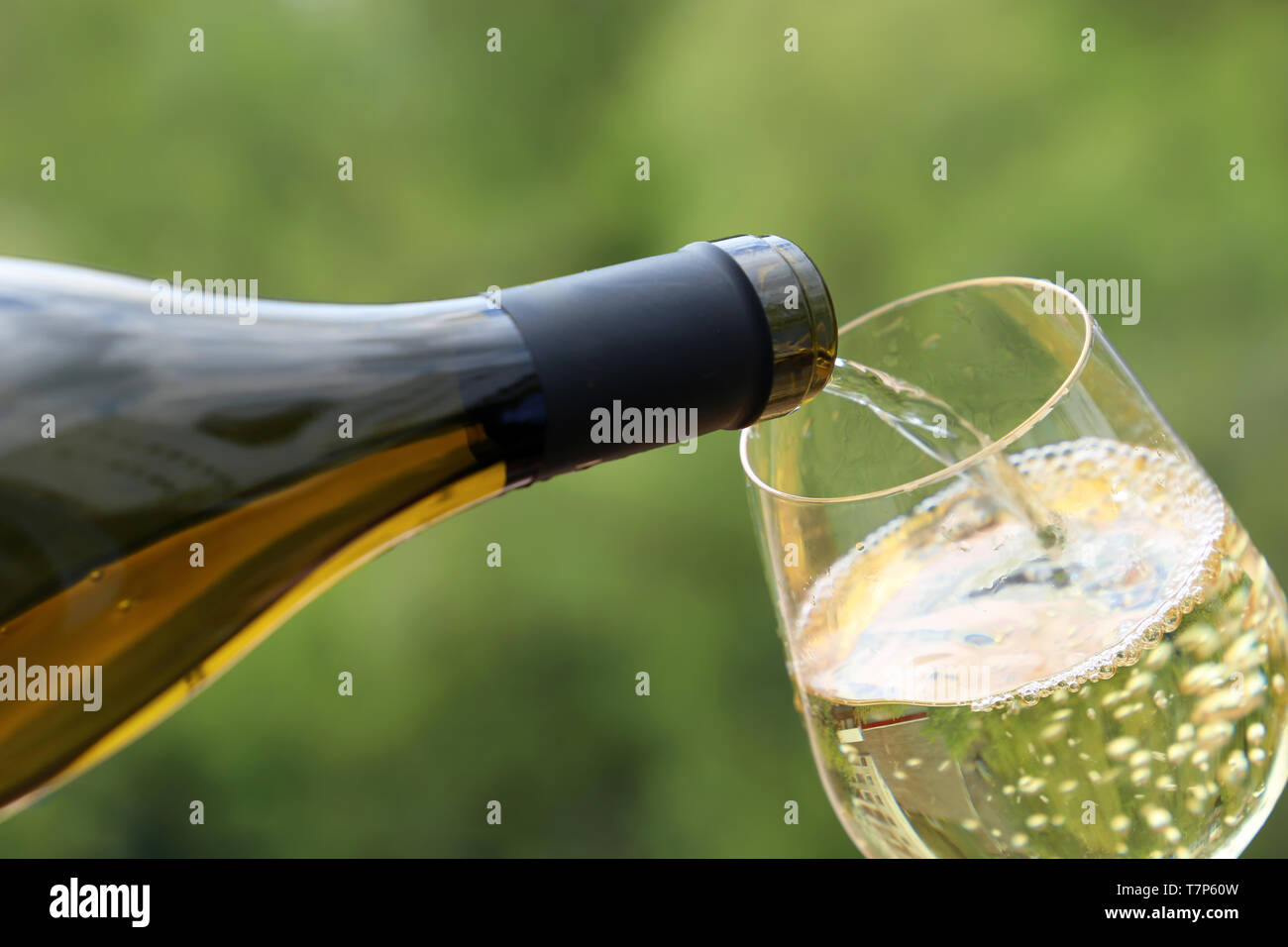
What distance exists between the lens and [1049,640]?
0.45 m

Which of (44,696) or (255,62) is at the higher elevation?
(255,62)

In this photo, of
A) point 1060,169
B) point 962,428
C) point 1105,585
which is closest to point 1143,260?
point 1060,169

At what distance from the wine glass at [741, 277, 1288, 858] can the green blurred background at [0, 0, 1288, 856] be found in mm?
714

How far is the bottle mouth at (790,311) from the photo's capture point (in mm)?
394

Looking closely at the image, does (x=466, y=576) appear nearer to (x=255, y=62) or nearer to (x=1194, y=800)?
(x=255, y=62)

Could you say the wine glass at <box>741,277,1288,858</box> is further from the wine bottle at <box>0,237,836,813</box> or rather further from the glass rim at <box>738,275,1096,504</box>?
the wine bottle at <box>0,237,836,813</box>

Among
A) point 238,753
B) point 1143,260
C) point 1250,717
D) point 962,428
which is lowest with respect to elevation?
point 238,753

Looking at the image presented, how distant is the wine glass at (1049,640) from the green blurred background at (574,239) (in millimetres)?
714

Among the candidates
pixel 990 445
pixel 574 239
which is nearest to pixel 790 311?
pixel 990 445

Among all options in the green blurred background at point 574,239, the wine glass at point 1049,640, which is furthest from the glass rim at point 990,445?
the green blurred background at point 574,239

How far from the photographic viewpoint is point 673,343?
0.38 meters

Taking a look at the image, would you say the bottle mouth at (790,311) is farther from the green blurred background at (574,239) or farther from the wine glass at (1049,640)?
the green blurred background at (574,239)

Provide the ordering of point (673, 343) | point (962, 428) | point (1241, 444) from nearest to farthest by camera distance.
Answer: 1. point (673, 343)
2. point (962, 428)
3. point (1241, 444)

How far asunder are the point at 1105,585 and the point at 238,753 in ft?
3.41
